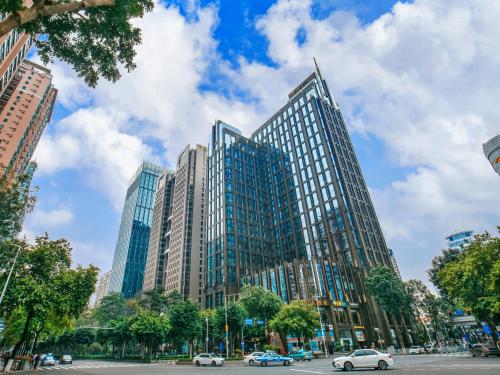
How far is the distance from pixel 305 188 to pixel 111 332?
217 ft

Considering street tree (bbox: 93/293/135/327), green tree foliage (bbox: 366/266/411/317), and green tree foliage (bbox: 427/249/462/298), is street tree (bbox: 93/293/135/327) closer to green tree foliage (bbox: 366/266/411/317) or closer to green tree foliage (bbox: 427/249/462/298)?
green tree foliage (bbox: 366/266/411/317)

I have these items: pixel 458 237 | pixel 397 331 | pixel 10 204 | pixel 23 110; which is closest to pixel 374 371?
pixel 10 204

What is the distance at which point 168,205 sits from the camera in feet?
531

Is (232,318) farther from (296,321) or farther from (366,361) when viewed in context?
(366,361)

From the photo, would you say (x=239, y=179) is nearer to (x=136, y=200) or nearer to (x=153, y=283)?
(x=153, y=283)

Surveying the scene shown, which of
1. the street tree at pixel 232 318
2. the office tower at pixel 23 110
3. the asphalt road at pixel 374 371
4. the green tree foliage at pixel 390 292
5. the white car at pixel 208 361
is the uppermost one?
the office tower at pixel 23 110

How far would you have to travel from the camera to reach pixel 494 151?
54.5m

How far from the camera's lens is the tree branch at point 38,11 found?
9.84 m

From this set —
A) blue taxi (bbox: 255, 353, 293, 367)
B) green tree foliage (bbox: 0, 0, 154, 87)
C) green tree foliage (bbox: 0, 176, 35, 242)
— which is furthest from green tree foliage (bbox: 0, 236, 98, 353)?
A: green tree foliage (bbox: 0, 0, 154, 87)

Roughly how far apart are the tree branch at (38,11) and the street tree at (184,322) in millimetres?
48475

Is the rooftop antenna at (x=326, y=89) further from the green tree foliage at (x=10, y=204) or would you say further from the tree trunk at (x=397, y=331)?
the green tree foliage at (x=10, y=204)

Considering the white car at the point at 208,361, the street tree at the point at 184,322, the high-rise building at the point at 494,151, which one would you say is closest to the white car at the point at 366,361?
the white car at the point at 208,361

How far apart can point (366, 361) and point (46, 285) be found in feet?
99.8

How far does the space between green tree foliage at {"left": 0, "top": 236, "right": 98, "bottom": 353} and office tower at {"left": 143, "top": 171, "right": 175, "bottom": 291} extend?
374ft
